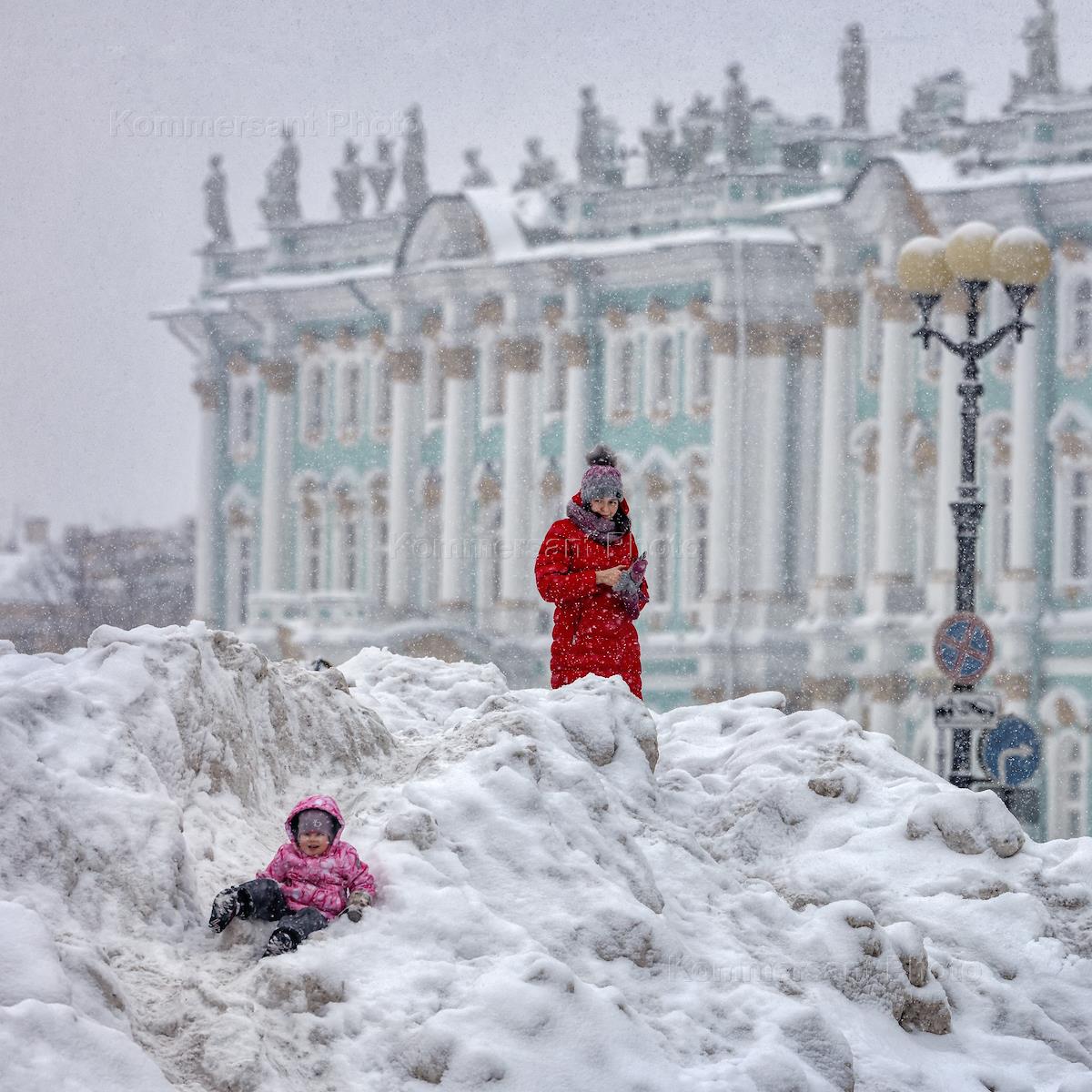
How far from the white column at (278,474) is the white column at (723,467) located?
28.7 ft

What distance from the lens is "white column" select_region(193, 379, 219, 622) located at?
1556 inches

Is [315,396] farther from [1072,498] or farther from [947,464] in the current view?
[1072,498]

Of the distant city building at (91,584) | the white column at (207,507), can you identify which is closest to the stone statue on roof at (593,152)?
the white column at (207,507)

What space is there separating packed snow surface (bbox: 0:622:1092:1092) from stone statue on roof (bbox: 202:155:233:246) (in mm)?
33129

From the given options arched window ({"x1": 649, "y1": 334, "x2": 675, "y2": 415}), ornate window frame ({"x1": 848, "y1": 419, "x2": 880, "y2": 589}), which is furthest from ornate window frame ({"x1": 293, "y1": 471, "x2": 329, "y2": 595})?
ornate window frame ({"x1": 848, "y1": 419, "x2": 880, "y2": 589})

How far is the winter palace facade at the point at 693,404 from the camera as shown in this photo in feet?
92.2

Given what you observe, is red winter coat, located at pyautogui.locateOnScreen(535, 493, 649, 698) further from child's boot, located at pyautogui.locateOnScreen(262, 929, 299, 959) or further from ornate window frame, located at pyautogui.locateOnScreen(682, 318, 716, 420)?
ornate window frame, located at pyautogui.locateOnScreen(682, 318, 716, 420)

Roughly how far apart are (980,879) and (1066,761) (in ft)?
67.8

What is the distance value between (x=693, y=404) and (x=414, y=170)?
748 centimetres

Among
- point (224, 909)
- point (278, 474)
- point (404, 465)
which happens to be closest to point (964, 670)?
point (224, 909)

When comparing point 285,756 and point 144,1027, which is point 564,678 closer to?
point 285,756

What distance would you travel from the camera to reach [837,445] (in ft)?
102

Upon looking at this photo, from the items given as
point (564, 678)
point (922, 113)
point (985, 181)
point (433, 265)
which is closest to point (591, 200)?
point (433, 265)

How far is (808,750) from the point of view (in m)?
7.82
